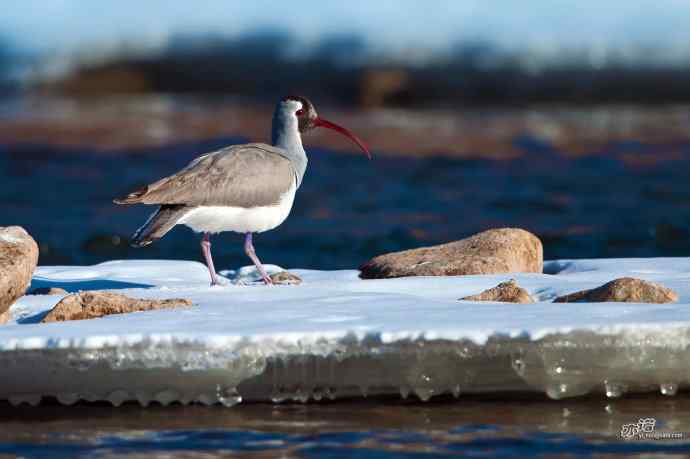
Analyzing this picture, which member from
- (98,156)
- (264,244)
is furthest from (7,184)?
(264,244)

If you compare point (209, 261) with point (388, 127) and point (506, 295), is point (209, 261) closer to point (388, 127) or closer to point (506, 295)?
point (506, 295)

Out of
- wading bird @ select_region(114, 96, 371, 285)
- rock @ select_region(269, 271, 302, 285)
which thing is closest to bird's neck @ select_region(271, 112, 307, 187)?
wading bird @ select_region(114, 96, 371, 285)

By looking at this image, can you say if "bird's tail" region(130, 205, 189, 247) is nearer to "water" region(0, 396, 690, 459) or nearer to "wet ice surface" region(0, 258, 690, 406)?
"wet ice surface" region(0, 258, 690, 406)

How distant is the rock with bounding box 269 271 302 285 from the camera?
37.2 ft

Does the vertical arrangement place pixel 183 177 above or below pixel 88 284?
above

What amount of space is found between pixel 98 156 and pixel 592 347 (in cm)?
2682

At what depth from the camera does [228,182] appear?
10875mm

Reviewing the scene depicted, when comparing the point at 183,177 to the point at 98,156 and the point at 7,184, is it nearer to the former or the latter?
the point at 7,184

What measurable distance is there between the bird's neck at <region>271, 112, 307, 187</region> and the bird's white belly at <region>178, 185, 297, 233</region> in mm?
652

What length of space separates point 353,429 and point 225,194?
11.2ft

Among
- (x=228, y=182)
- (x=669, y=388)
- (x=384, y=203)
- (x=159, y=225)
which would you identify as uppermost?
(x=384, y=203)

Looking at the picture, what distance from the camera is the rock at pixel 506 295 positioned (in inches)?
385

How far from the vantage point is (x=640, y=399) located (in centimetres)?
847

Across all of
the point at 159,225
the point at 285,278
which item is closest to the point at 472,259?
the point at 285,278
